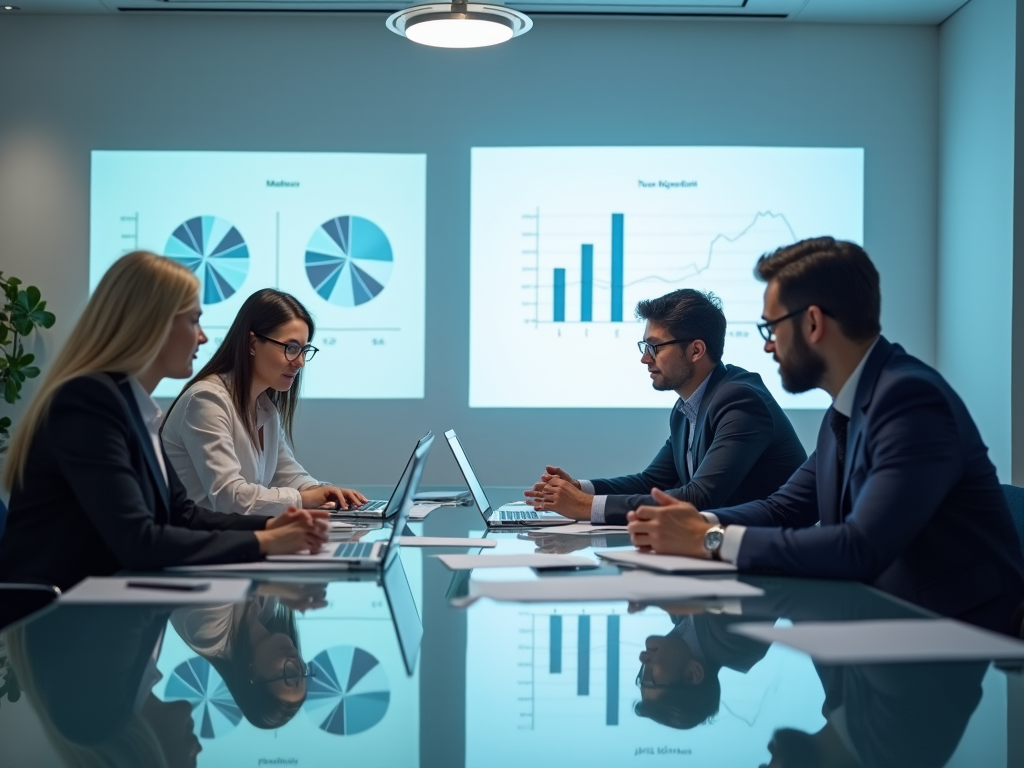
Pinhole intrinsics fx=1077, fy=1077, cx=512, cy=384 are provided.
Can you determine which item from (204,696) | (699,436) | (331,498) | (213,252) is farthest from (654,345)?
(213,252)

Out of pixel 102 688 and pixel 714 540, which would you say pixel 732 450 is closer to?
pixel 714 540

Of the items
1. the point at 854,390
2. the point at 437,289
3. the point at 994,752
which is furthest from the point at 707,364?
the point at 437,289

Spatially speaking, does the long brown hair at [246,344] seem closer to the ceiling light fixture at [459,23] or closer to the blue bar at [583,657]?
the ceiling light fixture at [459,23]

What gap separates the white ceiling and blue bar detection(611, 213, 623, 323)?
117 centimetres

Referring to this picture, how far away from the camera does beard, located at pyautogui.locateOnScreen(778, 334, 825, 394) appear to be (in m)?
2.20

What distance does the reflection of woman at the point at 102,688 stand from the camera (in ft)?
3.44

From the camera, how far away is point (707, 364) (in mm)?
3463

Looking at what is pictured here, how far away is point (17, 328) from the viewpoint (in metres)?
5.86

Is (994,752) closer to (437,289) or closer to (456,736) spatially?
(456,736)

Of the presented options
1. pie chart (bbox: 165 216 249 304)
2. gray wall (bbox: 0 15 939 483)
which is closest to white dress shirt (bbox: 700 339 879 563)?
gray wall (bbox: 0 15 939 483)

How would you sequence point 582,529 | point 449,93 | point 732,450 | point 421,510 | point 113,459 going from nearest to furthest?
point 113,459, point 582,529, point 732,450, point 421,510, point 449,93

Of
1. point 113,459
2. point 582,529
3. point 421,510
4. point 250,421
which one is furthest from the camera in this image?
point 421,510

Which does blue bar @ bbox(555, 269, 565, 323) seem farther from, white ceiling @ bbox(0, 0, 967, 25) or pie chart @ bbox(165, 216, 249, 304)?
pie chart @ bbox(165, 216, 249, 304)

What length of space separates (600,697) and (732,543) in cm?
83
